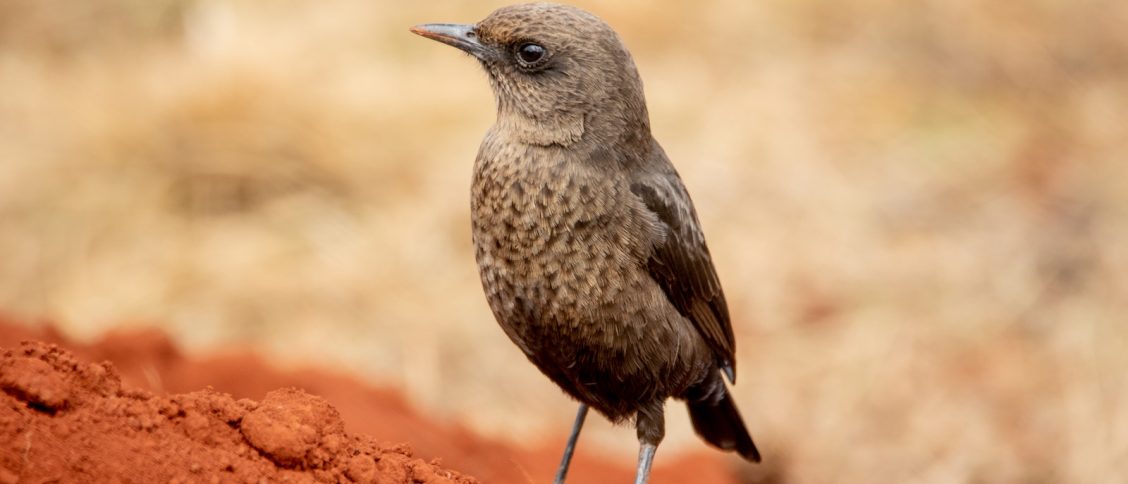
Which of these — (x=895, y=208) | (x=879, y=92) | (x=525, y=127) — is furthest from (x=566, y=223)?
(x=879, y=92)

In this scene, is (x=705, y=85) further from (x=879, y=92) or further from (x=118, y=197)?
(x=118, y=197)

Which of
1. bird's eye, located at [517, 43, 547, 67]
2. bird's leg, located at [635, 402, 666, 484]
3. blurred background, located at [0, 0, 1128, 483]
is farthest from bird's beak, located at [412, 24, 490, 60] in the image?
blurred background, located at [0, 0, 1128, 483]

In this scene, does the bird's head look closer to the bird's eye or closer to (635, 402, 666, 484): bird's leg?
the bird's eye

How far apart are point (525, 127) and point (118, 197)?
421 centimetres

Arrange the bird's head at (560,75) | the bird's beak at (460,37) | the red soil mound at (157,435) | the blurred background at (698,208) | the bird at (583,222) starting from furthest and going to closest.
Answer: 1. the blurred background at (698,208)
2. the bird's beak at (460,37)
3. the bird's head at (560,75)
4. the bird at (583,222)
5. the red soil mound at (157,435)

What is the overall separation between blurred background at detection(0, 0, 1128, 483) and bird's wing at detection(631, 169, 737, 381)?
2049 mm

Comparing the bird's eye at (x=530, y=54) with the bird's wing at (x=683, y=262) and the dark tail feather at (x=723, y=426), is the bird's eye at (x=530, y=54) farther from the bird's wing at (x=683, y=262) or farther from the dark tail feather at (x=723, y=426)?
the dark tail feather at (x=723, y=426)

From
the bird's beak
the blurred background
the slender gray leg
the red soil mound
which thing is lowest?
the red soil mound

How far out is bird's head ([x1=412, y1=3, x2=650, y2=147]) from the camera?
3.89 metres

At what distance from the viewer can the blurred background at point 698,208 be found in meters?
6.56

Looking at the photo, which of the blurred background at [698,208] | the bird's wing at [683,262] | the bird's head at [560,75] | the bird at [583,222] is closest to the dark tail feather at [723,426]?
the bird's wing at [683,262]

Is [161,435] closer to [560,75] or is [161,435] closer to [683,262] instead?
[560,75]

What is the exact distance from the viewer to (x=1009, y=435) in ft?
21.4

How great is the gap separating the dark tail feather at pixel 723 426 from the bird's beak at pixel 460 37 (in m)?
1.54
